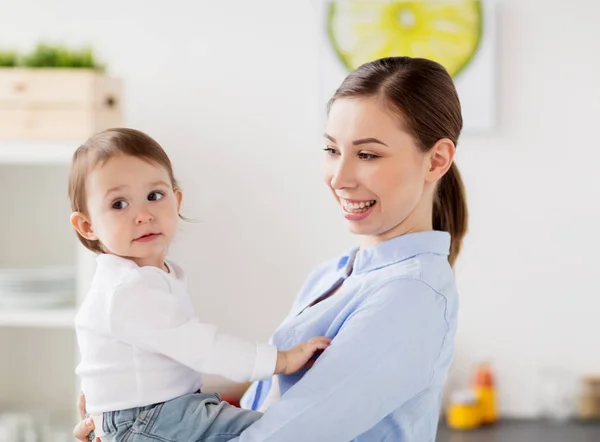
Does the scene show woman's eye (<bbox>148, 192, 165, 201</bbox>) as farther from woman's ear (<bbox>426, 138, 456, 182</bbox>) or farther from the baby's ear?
woman's ear (<bbox>426, 138, 456, 182</bbox>)

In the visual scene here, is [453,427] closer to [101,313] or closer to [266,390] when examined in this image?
[266,390]

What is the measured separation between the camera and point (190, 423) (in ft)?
4.34

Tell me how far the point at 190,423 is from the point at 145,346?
0.44 ft

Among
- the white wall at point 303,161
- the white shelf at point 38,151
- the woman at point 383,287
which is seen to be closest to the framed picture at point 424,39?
the white wall at point 303,161

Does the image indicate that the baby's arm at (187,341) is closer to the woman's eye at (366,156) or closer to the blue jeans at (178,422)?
the blue jeans at (178,422)

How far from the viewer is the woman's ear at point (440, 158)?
4.50 feet

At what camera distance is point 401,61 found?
A: 1.38 metres

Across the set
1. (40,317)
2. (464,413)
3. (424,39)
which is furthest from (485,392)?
(40,317)

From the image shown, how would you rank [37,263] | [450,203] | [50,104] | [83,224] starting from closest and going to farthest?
[83,224]
[450,203]
[50,104]
[37,263]

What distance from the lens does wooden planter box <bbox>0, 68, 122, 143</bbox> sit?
2.77 metres

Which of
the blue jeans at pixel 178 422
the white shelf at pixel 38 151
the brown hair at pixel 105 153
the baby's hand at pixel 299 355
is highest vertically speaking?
the brown hair at pixel 105 153

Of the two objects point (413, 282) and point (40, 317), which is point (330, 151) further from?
point (40, 317)

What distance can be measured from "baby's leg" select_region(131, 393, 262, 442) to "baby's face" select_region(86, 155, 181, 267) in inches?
9.7

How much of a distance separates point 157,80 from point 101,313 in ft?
6.83
